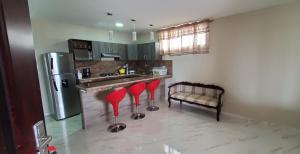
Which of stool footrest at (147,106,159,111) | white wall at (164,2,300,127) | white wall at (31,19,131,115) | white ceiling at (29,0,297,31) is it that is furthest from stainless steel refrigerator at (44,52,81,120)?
white wall at (164,2,300,127)

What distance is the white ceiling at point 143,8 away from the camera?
2480 mm

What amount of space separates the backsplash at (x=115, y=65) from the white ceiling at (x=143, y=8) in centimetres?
150

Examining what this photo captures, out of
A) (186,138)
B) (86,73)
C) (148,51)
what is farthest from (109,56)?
(186,138)

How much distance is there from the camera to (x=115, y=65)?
17.1 feet

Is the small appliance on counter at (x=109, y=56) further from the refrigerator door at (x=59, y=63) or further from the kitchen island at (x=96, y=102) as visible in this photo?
the kitchen island at (x=96, y=102)

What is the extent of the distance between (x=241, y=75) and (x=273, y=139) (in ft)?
4.63

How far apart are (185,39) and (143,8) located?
1.80m

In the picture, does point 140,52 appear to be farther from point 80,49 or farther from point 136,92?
point 136,92

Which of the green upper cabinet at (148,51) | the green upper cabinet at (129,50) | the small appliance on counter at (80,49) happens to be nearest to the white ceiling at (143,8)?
the small appliance on counter at (80,49)

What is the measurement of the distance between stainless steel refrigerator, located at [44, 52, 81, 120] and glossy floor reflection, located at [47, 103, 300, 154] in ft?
3.49

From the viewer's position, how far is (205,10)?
294 cm

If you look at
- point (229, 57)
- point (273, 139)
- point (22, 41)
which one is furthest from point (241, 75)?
point (22, 41)

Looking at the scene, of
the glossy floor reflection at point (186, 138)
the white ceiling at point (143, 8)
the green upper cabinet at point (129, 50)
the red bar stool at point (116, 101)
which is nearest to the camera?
the glossy floor reflection at point (186, 138)

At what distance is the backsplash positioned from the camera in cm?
449
